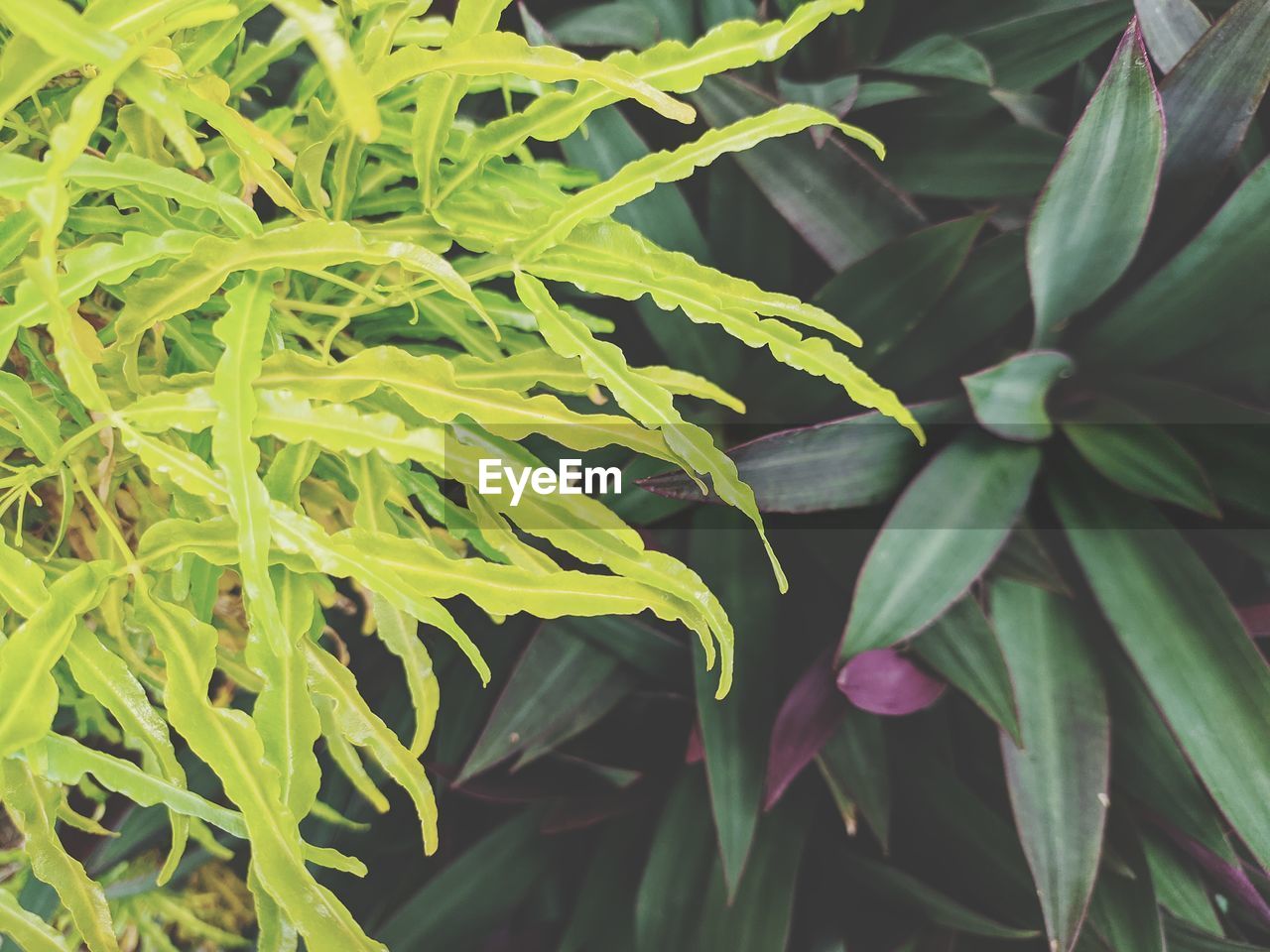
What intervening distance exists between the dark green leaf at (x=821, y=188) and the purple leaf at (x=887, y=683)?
0.27 metres

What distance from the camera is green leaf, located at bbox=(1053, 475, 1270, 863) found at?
19.6 inches

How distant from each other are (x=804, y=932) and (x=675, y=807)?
13 cm

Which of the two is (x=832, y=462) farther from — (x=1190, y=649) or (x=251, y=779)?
(x=251, y=779)

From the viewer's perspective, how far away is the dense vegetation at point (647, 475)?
393 millimetres

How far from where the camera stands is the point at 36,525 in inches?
23.4

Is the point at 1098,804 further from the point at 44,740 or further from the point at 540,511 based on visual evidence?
the point at 44,740

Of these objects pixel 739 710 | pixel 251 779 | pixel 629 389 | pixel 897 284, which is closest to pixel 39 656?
pixel 251 779

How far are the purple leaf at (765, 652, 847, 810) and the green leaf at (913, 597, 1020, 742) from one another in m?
0.07

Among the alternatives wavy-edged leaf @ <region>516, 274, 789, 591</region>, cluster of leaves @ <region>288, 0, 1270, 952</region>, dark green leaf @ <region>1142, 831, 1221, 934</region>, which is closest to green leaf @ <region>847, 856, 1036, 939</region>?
cluster of leaves @ <region>288, 0, 1270, 952</region>

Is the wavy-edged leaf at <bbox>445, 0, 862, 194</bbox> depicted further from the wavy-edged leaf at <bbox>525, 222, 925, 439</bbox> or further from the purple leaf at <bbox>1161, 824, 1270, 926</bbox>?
the purple leaf at <bbox>1161, 824, 1270, 926</bbox>

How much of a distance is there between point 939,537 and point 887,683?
4.0 inches

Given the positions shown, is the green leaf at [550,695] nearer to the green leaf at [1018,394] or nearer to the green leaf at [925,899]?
the green leaf at [925,899]

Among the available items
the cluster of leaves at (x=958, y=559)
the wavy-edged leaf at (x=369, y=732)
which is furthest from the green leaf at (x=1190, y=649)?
the wavy-edged leaf at (x=369, y=732)

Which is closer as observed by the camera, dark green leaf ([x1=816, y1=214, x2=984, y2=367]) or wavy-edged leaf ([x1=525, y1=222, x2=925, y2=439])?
wavy-edged leaf ([x1=525, y1=222, x2=925, y2=439])
